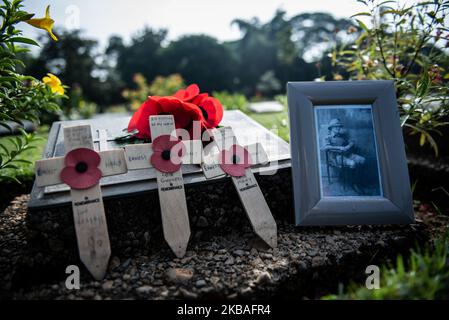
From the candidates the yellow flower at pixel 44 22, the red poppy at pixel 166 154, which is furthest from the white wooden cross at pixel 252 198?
the yellow flower at pixel 44 22

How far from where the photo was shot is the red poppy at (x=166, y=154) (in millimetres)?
1425

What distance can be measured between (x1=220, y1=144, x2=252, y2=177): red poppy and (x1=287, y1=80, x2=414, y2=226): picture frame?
28 cm

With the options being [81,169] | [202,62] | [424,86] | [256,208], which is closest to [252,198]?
[256,208]

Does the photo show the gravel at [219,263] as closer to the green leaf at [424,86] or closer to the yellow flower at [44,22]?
the green leaf at [424,86]

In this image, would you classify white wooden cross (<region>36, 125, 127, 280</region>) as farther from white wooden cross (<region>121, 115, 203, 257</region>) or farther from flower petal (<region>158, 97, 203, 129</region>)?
flower petal (<region>158, 97, 203, 129</region>)

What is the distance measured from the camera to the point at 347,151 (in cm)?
167

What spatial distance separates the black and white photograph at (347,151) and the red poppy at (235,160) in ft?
1.44

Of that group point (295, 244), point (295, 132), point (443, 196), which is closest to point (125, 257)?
point (295, 244)

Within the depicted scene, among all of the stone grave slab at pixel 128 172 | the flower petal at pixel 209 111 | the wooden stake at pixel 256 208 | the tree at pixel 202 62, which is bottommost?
the wooden stake at pixel 256 208

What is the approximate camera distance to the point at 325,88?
1.71 m

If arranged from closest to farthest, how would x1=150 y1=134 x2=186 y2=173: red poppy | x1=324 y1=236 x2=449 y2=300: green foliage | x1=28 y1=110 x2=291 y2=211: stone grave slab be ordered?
x1=324 y1=236 x2=449 y2=300: green foliage < x1=28 y1=110 x2=291 y2=211: stone grave slab < x1=150 y1=134 x2=186 y2=173: red poppy

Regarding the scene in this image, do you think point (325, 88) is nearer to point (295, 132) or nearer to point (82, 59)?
point (295, 132)

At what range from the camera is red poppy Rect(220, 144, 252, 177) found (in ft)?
5.05

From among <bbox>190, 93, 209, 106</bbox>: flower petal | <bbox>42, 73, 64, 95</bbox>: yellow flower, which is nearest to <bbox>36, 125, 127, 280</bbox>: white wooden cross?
<bbox>190, 93, 209, 106</bbox>: flower petal
